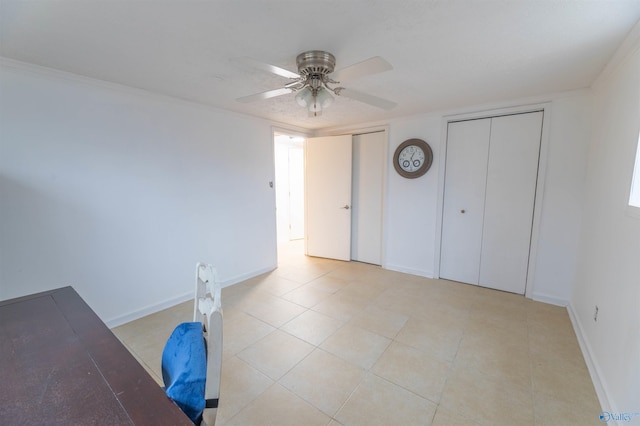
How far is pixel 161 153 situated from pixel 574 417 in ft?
12.0

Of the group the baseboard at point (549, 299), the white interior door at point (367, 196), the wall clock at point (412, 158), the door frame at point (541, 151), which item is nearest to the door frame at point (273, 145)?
the white interior door at point (367, 196)

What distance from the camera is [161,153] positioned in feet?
8.40

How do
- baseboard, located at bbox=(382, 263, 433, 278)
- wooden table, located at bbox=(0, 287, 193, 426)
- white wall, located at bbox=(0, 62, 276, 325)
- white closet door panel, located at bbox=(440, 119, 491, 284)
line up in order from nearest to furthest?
wooden table, located at bbox=(0, 287, 193, 426), white wall, located at bbox=(0, 62, 276, 325), white closet door panel, located at bbox=(440, 119, 491, 284), baseboard, located at bbox=(382, 263, 433, 278)

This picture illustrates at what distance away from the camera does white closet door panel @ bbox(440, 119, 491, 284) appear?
3.07 m

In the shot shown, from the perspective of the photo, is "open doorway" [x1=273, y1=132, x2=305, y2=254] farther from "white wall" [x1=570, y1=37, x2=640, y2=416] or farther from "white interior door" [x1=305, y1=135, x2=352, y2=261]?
"white wall" [x1=570, y1=37, x2=640, y2=416]

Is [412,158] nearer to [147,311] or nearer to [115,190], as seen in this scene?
[115,190]

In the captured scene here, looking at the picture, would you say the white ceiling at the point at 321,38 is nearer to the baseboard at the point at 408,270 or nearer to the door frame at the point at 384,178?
the door frame at the point at 384,178

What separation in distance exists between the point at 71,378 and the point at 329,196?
11.9 ft

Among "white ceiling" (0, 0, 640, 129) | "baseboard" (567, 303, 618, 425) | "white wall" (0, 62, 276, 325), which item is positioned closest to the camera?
"white ceiling" (0, 0, 640, 129)

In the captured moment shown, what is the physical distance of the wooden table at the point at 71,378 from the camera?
0.71 metres

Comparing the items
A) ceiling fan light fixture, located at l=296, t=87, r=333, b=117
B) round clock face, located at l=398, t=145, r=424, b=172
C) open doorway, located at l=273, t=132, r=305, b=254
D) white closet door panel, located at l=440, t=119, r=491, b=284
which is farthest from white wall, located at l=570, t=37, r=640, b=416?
open doorway, located at l=273, t=132, r=305, b=254

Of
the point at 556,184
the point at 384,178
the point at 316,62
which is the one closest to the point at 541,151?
the point at 556,184

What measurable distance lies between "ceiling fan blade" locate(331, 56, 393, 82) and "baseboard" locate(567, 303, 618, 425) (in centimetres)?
220

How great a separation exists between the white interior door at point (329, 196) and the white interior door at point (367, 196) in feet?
0.48
